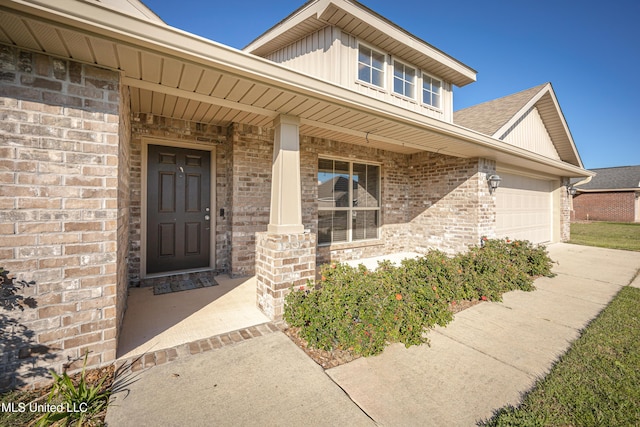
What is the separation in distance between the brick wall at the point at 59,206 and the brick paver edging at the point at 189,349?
201 mm

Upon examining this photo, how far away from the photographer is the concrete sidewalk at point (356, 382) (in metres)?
1.79

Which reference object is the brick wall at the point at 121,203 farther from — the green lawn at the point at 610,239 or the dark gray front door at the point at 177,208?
the green lawn at the point at 610,239

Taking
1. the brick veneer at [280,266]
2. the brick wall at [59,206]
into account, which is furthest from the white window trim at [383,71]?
the brick wall at [59,206]

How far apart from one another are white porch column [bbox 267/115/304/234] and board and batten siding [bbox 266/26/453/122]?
7.27 ft

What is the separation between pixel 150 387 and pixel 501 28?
465 inches

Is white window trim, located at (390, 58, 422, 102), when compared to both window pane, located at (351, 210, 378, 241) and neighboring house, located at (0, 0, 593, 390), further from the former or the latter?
window pane, located at (351, 210, 378, 241)

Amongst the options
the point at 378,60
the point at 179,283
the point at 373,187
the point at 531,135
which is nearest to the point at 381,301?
the point at 179,283

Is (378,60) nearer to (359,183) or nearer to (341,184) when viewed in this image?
(359,183)

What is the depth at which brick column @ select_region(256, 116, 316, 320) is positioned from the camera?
309 cm

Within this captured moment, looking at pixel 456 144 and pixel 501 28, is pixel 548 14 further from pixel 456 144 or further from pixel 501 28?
pixel 456 144

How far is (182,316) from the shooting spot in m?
3.19

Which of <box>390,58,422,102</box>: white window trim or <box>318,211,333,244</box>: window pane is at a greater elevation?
<box>390,58,422,102</box>: white window trim

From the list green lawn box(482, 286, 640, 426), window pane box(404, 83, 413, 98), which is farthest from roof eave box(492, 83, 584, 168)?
green lawn box(482, 286, 640, 426)

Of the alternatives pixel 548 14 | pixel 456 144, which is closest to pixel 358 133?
pixel 456 144
